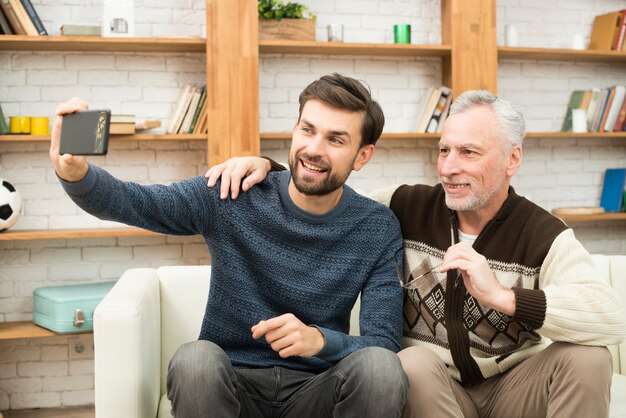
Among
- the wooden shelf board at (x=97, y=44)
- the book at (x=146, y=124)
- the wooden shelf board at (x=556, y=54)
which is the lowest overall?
the book at (x=146, y=124)

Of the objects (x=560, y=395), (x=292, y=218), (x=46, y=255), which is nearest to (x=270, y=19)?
(x=46, y=255)

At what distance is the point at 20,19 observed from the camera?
11.0 feet

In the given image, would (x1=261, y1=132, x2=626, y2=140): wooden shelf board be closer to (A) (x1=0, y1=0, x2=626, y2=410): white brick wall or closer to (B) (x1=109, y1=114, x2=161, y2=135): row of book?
(A) (x1=0, y1=0, x2=626, y2=410): white brick wall

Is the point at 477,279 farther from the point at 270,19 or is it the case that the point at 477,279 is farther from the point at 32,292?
the point at 32,292

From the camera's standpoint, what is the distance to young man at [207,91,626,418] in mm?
1655

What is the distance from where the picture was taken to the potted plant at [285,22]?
359cm

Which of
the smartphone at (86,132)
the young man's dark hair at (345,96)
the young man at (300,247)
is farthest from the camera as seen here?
the young man's dark hair at (345,96)

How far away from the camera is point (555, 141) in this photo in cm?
422

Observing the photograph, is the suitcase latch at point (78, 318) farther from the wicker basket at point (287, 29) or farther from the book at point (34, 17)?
the wicker basket at point (287, 29)

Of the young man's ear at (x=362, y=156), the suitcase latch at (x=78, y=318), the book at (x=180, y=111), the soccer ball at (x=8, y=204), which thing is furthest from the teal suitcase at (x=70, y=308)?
the young man's ear at (x=362, y=156)

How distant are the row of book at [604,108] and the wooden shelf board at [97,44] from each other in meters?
2.14

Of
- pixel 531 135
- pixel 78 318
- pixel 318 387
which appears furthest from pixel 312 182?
pixel 531 135

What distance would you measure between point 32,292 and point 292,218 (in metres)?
2.21

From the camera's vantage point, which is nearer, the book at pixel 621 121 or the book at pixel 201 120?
the book at pixel 201 120
